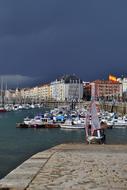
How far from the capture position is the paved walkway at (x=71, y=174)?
13.6 meters

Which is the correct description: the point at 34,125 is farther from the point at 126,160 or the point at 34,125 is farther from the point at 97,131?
the point at 126,160

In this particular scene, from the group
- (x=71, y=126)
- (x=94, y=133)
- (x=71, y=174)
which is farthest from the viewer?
(x=71, y=126)

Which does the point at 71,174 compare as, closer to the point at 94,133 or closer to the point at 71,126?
the point at 94,133

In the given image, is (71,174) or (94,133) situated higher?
(94,133)

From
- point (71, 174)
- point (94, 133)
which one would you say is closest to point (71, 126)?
point (94, 133)

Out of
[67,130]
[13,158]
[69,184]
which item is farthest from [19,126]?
[69,184]

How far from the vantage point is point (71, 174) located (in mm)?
15875

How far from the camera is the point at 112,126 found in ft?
255

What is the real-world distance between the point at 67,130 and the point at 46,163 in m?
52.0

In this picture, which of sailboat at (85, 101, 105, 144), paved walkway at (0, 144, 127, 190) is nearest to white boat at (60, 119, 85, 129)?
sailboat at (85, 101, 105, 144)

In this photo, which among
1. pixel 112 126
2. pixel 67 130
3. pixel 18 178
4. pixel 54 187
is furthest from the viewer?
pixel 112 126

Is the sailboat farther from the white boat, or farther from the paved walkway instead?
the white boat

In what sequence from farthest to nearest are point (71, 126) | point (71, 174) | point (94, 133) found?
point (71, 126) → point (94, 133) → point (71, 174)

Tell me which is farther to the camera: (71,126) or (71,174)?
(71,126)
